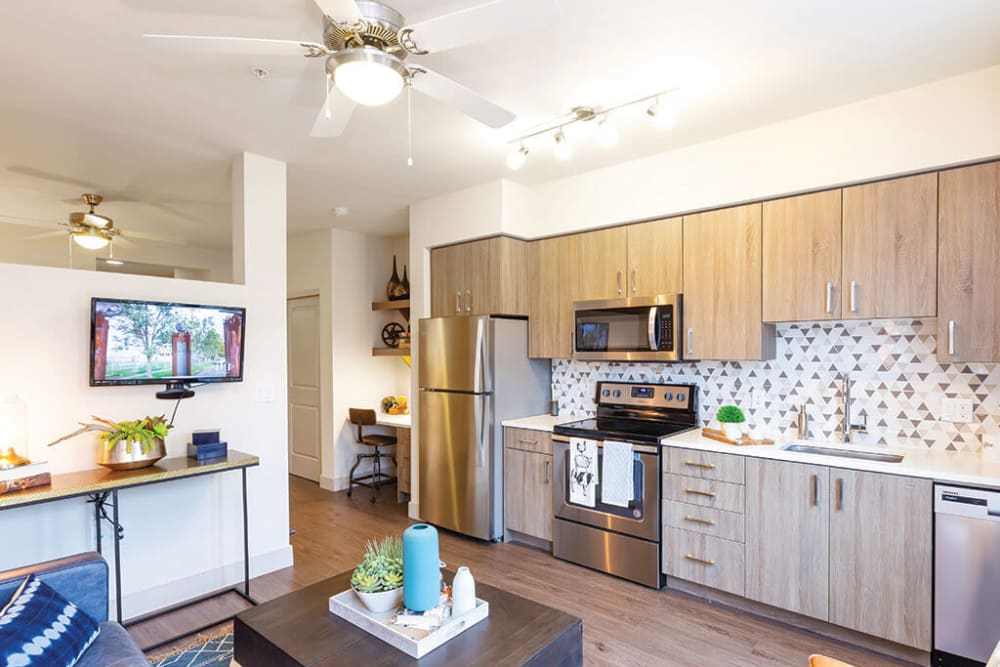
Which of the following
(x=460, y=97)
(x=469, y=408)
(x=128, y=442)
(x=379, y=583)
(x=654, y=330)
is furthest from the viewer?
(x=469, y=408)

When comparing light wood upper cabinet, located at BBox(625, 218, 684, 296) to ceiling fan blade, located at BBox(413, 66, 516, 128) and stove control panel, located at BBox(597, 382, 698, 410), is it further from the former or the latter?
ceiling fan blade, located at BBox(413, 66, 516, 128)

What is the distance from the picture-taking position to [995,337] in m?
2.37

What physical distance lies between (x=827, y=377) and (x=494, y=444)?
2.20 m

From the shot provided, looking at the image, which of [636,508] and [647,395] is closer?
[636,508]

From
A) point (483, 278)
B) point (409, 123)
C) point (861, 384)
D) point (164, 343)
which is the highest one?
point (409, 123)

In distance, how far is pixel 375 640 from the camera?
1.66 metres

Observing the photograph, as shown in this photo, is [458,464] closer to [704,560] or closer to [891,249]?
[704,560]

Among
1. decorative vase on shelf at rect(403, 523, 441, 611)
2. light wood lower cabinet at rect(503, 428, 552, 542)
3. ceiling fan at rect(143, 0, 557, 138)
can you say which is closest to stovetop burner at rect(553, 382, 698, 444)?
light wood lower cabinet at rect(503, 428, 552, 542)

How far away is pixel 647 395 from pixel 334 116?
2.71 metres

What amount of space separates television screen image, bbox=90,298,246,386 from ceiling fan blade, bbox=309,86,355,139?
4.75 ft

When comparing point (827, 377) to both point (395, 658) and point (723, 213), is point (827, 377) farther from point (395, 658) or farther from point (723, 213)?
point (395, 658)

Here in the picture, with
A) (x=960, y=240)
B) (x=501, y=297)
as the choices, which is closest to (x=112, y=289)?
(x=501, y=297)

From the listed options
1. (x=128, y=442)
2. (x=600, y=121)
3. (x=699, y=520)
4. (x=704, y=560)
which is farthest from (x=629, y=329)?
(x=128, y=442)

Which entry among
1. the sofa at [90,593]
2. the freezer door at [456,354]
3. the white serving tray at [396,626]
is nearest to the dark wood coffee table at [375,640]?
the white serving tray at [396,626]
